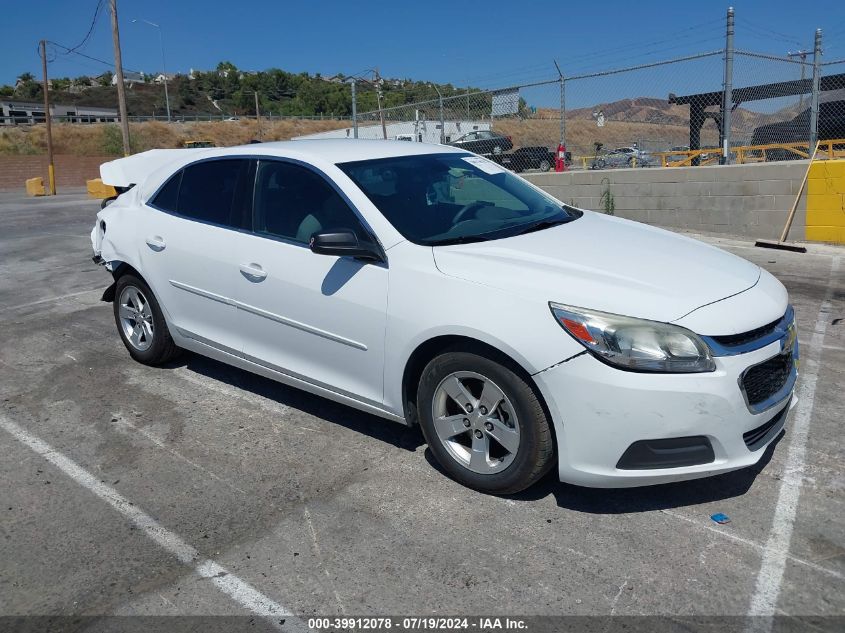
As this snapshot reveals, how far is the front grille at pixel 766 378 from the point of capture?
10.3ft

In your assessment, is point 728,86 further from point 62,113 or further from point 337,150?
point 62,113

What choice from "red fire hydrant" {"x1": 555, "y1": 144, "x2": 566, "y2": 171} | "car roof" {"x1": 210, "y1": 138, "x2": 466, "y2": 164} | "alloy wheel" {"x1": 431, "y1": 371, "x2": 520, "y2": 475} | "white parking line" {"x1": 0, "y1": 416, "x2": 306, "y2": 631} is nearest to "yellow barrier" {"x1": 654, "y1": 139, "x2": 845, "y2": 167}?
"red fire hydrant" {"x1": 555, "y1": 144, "x2": 566, "y2": 171}

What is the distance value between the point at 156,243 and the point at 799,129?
39.4 feet

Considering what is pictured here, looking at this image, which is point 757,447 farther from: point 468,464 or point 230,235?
point 230,235

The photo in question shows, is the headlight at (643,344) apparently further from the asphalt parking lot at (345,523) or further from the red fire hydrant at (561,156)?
the red fire hydrant at (561,156)

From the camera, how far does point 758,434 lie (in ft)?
10.7

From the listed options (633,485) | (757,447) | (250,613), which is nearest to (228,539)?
(250,613)

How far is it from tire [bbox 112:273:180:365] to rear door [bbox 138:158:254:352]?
21cm

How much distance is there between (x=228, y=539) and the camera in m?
3.26

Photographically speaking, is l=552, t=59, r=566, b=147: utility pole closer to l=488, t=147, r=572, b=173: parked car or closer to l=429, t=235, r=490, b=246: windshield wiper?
l=488, t=147, r=572, b=173: parked car

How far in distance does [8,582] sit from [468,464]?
1.99 metres

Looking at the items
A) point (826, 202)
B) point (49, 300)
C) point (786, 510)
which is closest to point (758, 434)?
point (786, 510)

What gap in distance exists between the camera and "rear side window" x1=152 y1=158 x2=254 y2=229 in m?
4.54

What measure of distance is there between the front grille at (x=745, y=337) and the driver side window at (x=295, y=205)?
6.01 feet
